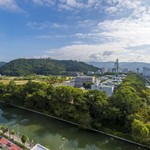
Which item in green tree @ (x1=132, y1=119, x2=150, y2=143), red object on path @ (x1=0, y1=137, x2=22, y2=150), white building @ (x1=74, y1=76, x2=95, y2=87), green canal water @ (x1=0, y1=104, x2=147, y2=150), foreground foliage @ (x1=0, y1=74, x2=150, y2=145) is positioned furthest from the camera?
white building @ (x1=74, y1=76, x2=95, y2=87)

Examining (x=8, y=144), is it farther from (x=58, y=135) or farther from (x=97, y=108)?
(x=97, y=108)

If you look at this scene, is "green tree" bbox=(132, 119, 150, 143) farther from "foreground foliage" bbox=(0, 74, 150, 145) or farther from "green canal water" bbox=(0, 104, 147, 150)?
"green canal water" bbox=(0, 104, 147, 150)

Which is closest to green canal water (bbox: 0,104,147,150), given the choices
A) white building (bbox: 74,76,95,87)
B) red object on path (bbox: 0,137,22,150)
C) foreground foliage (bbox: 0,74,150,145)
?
foreground foliage (bbox: 0,74,150,145)

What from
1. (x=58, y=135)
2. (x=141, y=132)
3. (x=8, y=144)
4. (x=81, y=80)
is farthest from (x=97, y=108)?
(x=81, y=80)

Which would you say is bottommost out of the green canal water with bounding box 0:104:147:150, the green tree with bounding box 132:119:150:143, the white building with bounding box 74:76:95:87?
the green canal water with bounding box 0:104:147:150

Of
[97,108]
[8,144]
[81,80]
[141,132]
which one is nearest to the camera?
[8,144]

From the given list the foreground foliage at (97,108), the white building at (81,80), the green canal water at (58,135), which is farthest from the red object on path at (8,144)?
the white building at (81,80)

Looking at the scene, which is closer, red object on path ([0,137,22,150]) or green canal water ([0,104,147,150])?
red object on path ([0,137,22,150])
